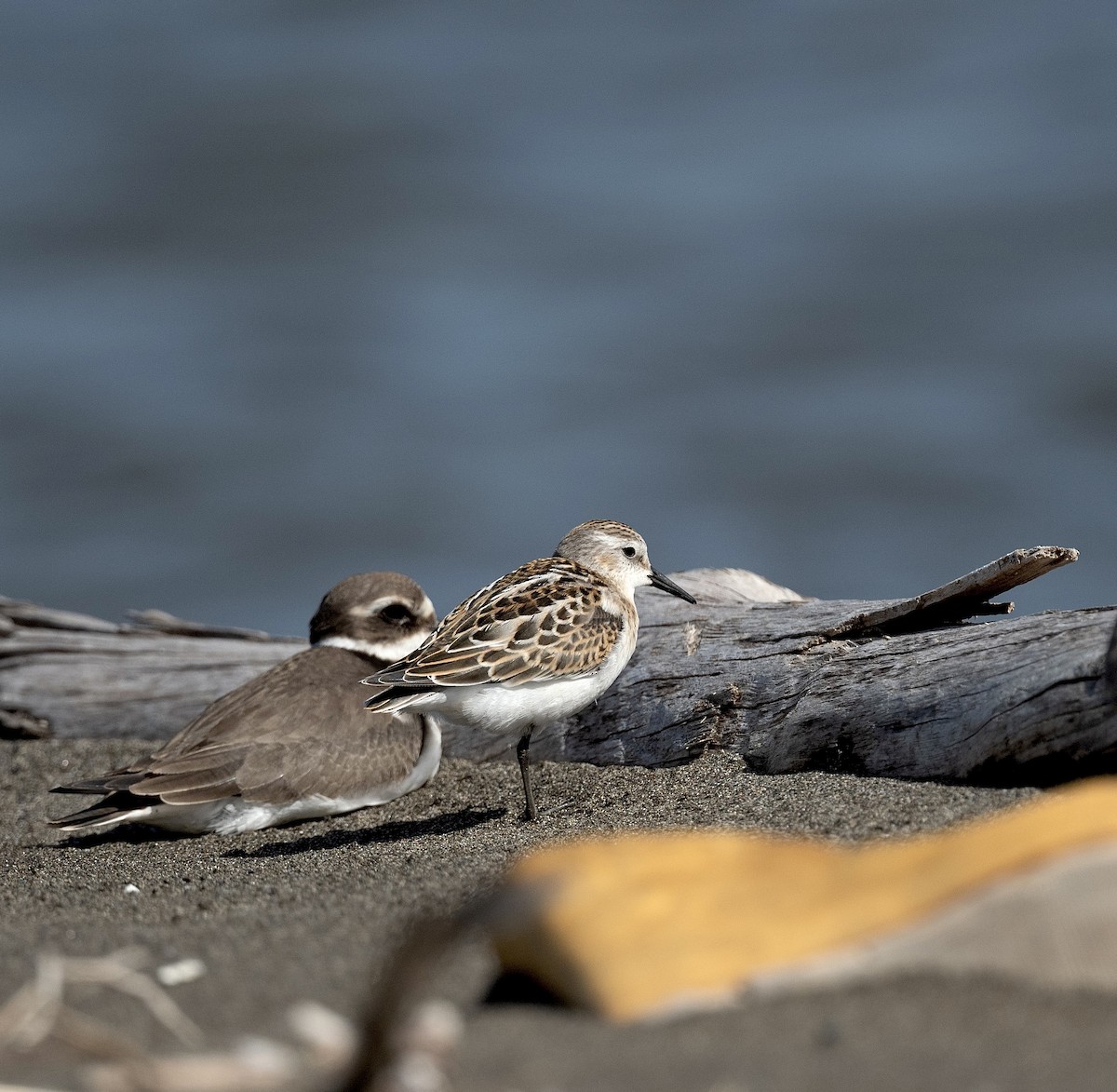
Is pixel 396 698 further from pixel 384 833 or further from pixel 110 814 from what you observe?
pixel 110 814

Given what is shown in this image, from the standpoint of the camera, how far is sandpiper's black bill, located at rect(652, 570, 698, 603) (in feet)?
20.7

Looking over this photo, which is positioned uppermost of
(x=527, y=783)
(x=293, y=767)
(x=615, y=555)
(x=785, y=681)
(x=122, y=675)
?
(x=615, y=555)

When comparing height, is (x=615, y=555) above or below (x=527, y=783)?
above

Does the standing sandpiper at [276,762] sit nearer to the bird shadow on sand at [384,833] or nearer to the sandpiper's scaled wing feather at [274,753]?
the sandpiper's scaled wing feather at [274,753]

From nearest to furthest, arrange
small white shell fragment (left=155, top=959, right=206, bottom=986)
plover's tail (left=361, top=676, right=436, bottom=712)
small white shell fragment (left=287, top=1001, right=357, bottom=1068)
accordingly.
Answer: small white shell fragment (left=287, top=1001, right=357, bottom=1068), small white shell fragment (left=155, top=959, right=206, bottom=986), plover's tail (left=361, top=676, right=436, bottom=712)

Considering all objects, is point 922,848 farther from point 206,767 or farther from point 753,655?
point 206,767

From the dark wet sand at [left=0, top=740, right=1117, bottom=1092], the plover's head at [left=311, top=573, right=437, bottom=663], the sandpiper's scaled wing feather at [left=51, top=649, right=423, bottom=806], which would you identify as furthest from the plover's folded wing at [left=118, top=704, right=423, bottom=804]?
the plover's head at [left=311, top=573, right=437, bottom=663]

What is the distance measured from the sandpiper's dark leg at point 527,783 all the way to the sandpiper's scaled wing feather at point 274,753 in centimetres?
67

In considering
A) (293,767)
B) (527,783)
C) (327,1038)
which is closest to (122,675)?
(293,767)

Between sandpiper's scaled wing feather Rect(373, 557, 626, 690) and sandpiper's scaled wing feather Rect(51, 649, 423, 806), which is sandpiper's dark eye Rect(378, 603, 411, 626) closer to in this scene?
sandpiper's scaled wing feather Rect(51, 649, 423, 806)

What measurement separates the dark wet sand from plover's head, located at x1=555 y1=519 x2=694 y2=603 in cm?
92

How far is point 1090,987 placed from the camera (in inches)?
90.9

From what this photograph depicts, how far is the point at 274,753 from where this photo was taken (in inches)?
235

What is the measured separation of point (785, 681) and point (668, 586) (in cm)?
106
